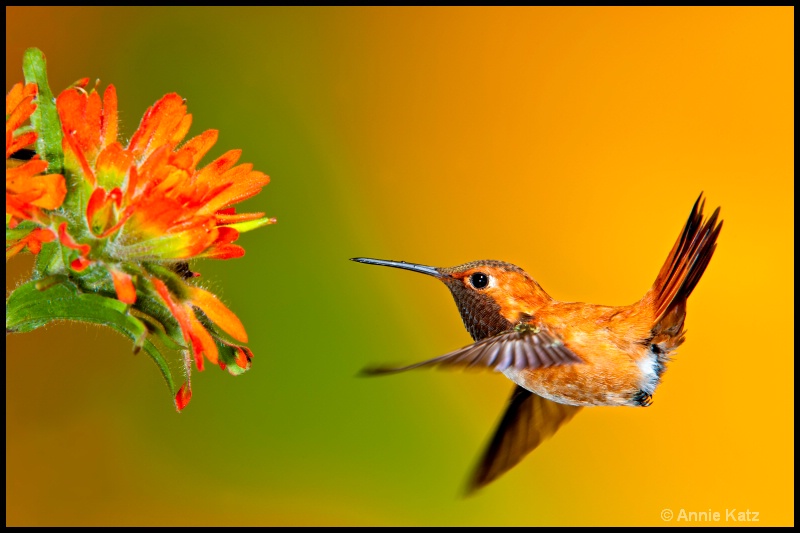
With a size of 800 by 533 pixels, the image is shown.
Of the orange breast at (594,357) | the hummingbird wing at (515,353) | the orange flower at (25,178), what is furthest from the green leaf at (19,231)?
the orange breast at (594,357)

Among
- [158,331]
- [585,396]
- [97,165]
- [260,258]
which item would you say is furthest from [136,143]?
[260,258]

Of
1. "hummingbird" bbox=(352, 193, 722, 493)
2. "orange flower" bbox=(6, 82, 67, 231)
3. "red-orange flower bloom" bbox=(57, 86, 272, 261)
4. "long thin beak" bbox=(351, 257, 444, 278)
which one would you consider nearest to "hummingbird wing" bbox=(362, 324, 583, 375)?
"hummingbird" bbox=(352, 193, 722, 493)

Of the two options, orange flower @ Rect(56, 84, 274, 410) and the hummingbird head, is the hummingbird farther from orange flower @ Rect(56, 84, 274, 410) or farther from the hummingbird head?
orange flower @ Rect(56, 84, 274, 410)

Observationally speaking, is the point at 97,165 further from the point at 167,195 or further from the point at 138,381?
the point at 138,381

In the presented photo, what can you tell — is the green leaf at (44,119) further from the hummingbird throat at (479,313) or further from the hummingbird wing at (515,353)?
the hummingbird throat at (479,313)

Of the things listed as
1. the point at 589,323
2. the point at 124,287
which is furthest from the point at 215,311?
the point at 589,323

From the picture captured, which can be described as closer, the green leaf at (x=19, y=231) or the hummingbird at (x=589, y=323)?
the green leaf at (x=19, y=231)
